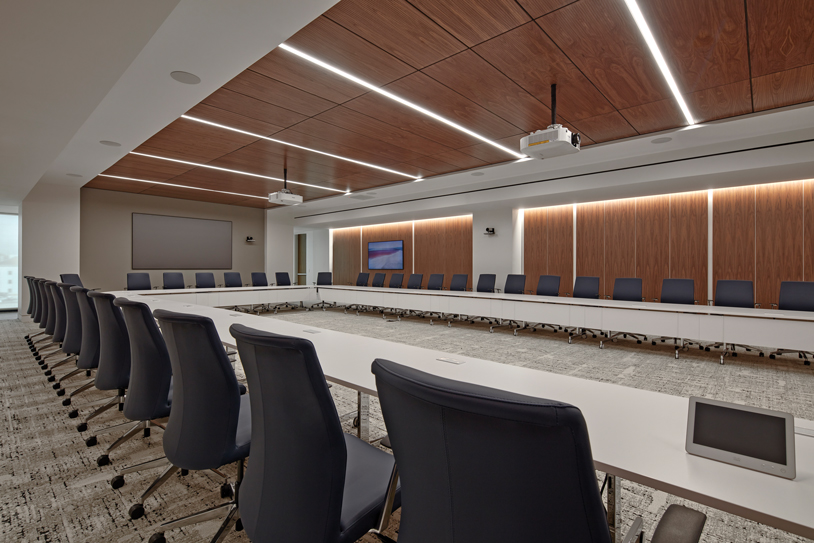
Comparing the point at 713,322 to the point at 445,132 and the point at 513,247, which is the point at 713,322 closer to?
the point at 445,132

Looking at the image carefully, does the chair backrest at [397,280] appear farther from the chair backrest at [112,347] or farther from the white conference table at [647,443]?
the white conference table at [647,443]

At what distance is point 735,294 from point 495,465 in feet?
22.5

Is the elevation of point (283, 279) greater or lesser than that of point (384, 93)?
lesser

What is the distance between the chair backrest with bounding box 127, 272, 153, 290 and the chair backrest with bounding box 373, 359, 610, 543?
388 inches

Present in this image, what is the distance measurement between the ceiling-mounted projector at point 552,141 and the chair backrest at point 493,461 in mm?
3609

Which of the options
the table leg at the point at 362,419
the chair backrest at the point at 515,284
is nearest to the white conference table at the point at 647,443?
the table leg at the point at 362,419

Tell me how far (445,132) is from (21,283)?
9897 millimetres

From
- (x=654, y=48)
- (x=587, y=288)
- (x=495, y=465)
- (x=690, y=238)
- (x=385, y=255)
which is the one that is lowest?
(x=495, y=465)

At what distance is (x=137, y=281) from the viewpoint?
884 cm

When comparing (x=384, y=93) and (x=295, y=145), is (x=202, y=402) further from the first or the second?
(x=295, y=145)

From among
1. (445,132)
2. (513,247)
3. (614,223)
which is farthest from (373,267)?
(445,132)

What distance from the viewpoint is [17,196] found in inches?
330

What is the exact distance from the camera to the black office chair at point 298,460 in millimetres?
1141

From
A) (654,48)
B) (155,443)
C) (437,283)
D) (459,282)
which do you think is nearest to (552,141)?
(654,48)
